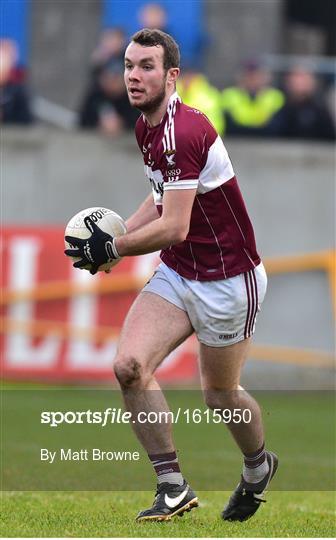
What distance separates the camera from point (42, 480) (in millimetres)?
8289

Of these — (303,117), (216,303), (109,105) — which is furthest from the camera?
(303,117)

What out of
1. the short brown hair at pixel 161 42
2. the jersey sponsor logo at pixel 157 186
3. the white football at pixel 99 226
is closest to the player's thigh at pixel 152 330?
the white football at pixel 99 226

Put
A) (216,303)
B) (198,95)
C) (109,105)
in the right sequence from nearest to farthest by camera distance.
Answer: (216,303), (198,95), (109,105)

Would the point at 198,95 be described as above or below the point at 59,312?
above

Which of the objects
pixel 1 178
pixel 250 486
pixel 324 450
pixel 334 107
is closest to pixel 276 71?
pixel 334 107

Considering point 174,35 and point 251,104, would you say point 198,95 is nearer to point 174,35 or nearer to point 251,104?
point 251,104

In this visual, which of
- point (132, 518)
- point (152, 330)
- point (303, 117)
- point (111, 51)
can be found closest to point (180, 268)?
point (152, 330)

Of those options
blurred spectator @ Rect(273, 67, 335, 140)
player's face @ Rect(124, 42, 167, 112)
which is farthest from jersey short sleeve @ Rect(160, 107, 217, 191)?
blurred spectator @ Rect(273, 67, 335, 140)

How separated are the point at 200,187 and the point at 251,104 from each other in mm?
9299

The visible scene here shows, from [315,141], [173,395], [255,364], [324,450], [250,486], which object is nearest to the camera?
[250,486]

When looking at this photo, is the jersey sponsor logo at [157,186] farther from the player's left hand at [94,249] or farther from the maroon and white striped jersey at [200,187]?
the player's left hand at [94,249]

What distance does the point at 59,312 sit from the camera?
1428 centimetres

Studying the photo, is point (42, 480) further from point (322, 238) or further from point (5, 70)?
point (5, 70)

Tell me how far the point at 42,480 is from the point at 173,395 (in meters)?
5.27
